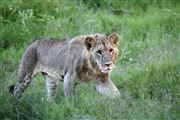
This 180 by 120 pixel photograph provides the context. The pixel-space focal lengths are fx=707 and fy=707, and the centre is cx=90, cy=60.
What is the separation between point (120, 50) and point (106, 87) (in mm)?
2323

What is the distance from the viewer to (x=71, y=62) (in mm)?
8633

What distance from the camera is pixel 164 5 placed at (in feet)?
40.5

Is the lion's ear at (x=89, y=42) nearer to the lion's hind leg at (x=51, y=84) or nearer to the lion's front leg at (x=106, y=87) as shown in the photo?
the lion's front leg at (x=106, y=87)

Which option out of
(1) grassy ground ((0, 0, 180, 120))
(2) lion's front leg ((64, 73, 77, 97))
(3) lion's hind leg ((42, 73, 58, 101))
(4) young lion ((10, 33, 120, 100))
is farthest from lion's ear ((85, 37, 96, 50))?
(3) lion's hind leg ((42, 73, 58, 101))

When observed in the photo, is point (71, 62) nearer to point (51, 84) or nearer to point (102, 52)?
point (102, 52)

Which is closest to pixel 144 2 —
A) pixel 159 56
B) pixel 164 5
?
pixel 164 5

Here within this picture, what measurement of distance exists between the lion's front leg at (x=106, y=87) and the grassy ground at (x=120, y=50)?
0.12 meters

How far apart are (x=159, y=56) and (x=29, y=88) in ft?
6.37

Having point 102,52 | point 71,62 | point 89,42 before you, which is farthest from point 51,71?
point 102,52

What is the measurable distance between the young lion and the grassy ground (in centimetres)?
16

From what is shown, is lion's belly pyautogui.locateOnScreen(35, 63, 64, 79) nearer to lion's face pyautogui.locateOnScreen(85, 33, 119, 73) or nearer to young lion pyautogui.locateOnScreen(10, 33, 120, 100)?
young lion pyautogui.locateOnScreen(10, 33, 120, 100)

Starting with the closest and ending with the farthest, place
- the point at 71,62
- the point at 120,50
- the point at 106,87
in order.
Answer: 1. the point at 106,87
2. the point at 71,62
3. the point at 120,50

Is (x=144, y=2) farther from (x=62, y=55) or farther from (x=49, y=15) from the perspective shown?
(x=62, y=55)

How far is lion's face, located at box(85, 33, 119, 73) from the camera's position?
8.17 m
